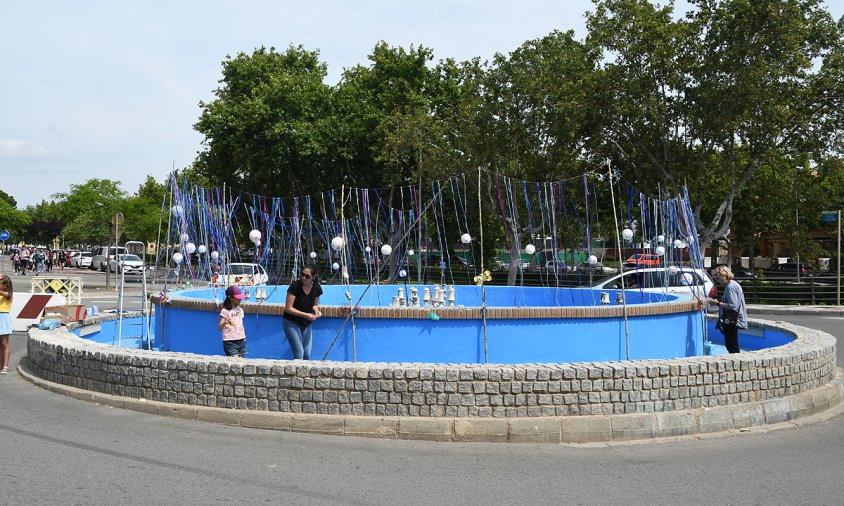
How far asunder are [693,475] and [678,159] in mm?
26466

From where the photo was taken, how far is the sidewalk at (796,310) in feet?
78.4

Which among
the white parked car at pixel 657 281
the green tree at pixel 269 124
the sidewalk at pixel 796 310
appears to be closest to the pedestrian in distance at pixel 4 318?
the white parked car at pixel 657 281

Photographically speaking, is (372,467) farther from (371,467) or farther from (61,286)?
(61,286)

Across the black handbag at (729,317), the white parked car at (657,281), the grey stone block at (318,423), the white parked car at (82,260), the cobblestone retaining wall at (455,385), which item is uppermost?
the white parked car at (82,260)

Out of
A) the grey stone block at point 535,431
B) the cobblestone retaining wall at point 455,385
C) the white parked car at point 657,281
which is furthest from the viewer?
the white parked car at point 657,281

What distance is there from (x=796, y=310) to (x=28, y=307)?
22.7 metres

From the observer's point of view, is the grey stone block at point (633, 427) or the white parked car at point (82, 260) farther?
the white parked car at point (82, 260)

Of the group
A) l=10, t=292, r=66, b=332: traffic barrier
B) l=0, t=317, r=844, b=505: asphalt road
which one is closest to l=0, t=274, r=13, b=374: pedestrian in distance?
l=0, t=317, r=844, b=505: asphalt road

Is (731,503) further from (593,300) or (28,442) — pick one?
(593,300)

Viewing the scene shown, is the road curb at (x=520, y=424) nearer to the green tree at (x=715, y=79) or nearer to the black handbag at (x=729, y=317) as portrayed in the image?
the black handbag at (x=729, y=317)

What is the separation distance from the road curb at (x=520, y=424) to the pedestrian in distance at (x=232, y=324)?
135cm

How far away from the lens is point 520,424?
24.1 feet

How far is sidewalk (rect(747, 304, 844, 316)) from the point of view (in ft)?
78.4

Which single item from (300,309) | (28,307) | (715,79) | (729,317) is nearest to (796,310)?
(715,79)
